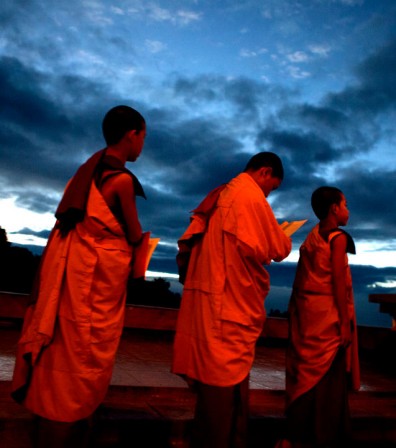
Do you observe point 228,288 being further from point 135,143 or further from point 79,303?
point 135,143

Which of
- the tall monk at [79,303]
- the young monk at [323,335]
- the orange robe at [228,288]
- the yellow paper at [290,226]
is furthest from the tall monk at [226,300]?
the young monk at [323,335]

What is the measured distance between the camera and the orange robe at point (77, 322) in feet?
6.73

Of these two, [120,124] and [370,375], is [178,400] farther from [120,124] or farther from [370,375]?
[370,375]

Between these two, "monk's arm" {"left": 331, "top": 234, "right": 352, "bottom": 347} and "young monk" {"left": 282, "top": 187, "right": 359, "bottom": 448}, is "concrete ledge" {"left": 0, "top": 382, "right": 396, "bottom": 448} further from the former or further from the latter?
"monk's arm" {"left": 331, "top": 234, "right": 352, "bottom": 347}

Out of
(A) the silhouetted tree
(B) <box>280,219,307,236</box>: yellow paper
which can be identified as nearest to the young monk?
(B) <box>280,219,307,236</box>: yellow paper

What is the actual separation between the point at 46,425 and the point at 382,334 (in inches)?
217

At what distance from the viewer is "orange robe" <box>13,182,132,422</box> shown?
2053 millimetres

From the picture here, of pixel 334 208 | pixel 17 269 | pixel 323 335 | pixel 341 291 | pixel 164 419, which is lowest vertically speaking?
pixel 164 419

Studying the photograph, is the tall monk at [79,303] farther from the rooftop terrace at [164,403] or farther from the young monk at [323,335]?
the young monk at [323,335]

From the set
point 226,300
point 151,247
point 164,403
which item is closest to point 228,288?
point 226,300

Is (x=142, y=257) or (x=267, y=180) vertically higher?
(x=267, y=180)

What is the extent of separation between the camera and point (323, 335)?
10.4 ft

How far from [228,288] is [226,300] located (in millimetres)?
68

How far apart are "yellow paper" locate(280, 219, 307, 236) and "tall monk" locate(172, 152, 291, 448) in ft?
0.87
